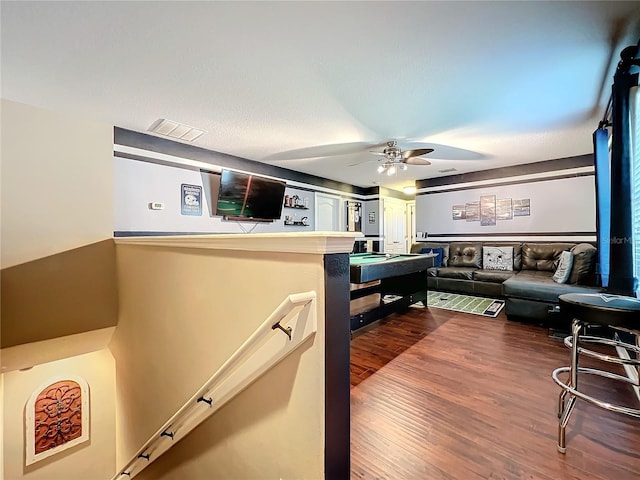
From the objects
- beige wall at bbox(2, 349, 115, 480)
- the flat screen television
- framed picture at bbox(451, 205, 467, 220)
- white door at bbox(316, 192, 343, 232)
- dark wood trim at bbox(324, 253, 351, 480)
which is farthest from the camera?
white door at bbox(316, 192, 343, 232)

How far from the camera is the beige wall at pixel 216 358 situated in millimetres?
1034

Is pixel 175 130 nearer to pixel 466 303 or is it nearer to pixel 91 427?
pixel 91 427

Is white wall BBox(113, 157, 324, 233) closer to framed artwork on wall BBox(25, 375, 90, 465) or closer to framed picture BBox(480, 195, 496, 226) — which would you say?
framed artwork on wall BBox(25, 375, 90, 465)

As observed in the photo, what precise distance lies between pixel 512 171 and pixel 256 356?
20.7 ft

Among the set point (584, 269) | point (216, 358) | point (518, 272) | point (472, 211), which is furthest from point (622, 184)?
point (472, 211)

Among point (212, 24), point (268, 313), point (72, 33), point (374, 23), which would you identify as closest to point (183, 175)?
point (72, 33)

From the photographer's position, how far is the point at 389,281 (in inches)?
171

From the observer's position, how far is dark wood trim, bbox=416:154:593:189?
4949 mm

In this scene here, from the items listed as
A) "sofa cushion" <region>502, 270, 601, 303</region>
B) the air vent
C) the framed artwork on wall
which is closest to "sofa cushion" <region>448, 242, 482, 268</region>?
"sofa cushion" <region>502, 270, 601, 303</region>

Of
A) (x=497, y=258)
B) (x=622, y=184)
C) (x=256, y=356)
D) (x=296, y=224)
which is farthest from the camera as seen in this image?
(x=296, y=224)

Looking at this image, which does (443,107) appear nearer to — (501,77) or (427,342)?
(501,77)

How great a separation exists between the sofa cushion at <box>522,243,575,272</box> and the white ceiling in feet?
6.73

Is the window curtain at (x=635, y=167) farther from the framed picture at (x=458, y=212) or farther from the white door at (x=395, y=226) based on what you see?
the white door at (x=395, y=226)

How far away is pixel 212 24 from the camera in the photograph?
5.99 feet
